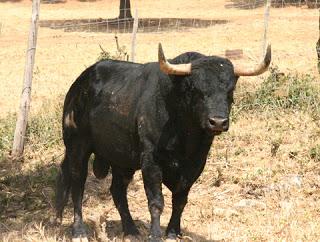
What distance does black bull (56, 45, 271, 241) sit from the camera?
16.8 ft

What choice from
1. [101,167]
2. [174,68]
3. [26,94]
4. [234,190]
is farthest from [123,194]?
[26,94]

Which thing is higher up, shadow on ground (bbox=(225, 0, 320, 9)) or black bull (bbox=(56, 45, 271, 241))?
black bull (bbox=(56, 45, 271, 241))

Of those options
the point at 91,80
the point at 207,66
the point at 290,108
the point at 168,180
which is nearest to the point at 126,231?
the point at 168,180

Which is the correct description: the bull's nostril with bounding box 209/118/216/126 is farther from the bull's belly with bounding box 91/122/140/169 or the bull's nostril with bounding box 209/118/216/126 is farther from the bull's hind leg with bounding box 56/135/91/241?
the bull's hind leg with bounding box 56/135/91/241

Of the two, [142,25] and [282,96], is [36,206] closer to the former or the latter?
[282,96]

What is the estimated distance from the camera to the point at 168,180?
564 centimetres

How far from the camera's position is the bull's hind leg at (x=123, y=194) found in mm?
6457

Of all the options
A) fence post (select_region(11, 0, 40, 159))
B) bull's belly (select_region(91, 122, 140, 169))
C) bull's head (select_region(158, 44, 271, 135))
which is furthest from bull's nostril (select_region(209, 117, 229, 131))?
fence post (select_region(11, 0, 40, 159))

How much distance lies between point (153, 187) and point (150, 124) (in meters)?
0.56

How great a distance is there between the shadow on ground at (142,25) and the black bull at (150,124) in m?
20.3

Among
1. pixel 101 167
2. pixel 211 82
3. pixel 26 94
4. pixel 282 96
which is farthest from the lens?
pixel 282 96

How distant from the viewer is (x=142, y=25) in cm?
2964

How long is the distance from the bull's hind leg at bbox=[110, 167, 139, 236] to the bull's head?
1649 mm

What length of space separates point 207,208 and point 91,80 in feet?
6.94
